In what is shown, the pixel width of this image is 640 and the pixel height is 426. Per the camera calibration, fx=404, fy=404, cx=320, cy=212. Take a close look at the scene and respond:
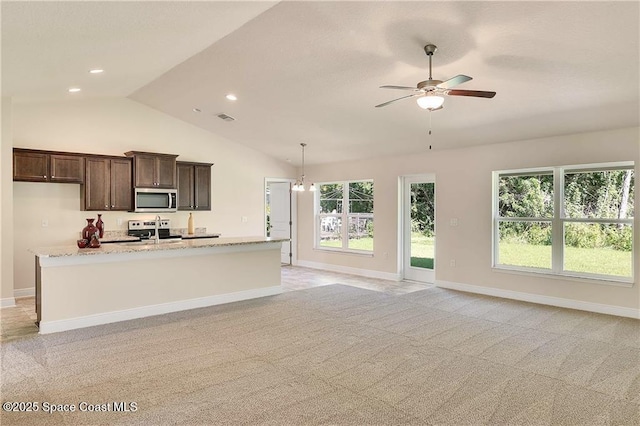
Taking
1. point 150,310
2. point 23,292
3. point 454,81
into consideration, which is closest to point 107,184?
point 23,292

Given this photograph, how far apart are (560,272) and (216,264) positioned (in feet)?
15.7

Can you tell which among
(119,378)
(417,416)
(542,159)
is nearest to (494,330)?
(417,416)

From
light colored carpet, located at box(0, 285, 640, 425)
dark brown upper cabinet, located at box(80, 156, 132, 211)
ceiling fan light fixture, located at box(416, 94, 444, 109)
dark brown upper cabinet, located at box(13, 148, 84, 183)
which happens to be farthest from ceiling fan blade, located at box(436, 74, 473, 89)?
dark brown upper cabinet, located at box(13, 148, 84, 183)

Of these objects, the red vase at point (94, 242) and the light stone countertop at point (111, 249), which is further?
the red vase at point (94, 242)

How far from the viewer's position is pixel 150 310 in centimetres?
505

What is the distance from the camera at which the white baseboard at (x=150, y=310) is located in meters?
4.39

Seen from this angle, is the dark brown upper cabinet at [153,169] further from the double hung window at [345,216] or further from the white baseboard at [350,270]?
the white baseboard at [350,270]

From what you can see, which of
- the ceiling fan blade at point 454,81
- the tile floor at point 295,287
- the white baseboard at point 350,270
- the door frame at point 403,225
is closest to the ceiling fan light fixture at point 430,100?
the ceiling fan blade at point 454,81

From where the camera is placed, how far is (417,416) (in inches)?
103

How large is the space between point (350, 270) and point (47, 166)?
5.60m

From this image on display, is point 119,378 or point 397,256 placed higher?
point 397,256

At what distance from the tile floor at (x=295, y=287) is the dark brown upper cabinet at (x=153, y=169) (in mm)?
2393

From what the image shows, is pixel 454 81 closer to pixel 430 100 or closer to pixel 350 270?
pixel 430 100

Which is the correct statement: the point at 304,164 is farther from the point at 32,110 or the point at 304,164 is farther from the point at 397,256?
the point at 32,110
